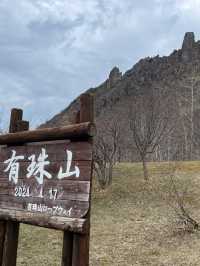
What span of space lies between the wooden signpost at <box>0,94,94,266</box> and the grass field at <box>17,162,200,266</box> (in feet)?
11.8

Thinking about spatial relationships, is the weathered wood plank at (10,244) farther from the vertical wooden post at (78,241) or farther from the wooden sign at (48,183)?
the vertical wooden post at (78,241)

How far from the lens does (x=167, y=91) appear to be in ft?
255

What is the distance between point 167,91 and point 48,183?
74.5m

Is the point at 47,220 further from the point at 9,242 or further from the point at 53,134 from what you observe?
the point at 9,242

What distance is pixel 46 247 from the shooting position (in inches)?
402

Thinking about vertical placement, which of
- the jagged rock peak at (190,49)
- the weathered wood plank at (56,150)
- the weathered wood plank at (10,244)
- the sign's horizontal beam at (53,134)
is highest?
the jagged rock peak at (190,49)

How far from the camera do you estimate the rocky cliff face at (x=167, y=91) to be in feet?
175

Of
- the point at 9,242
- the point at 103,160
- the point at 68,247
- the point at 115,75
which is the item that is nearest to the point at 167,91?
the point at 103,160

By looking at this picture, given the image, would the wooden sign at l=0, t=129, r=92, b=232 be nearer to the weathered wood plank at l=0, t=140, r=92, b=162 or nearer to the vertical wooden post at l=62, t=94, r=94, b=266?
the weathered wood plank at l=0, t=140, r=92, b=162

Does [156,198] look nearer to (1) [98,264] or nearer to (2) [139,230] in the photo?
(2) [139,230]

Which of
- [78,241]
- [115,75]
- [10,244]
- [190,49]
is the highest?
[190,49]

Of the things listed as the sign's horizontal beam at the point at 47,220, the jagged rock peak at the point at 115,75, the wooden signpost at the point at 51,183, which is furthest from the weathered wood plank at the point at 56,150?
the jagged rock peak at the point at 115,75

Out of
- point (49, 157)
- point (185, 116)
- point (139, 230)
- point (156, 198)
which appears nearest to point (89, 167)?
point (49, 157)

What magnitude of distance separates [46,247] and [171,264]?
3434mm
